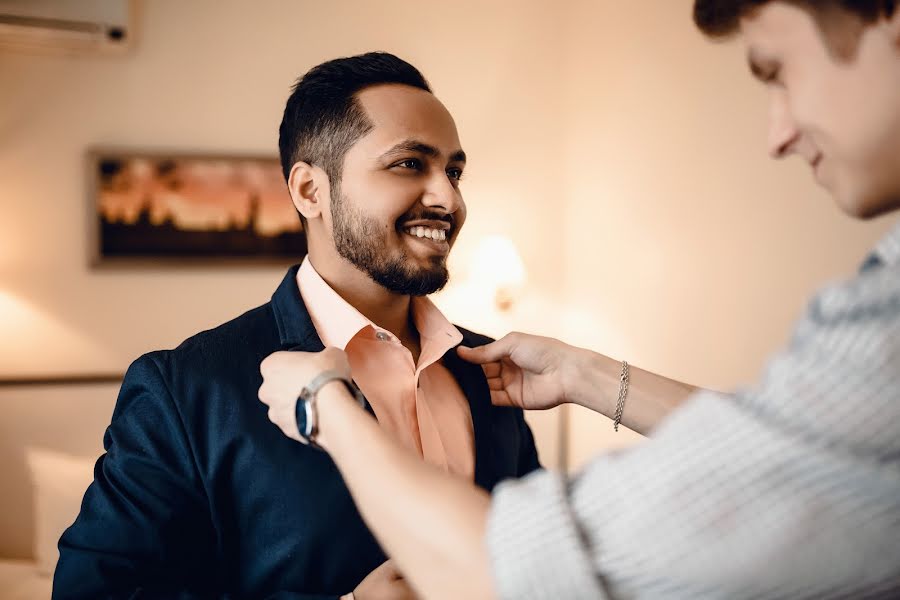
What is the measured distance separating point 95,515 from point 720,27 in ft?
4.15

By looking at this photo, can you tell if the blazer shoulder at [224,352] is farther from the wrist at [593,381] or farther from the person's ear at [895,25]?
the person's ear at [895,25]

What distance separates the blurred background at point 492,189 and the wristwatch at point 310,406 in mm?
1956

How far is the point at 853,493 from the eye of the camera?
→ 2.01ft

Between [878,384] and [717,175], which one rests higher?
[717,175]

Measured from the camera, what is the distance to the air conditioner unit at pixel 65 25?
9.86 feet

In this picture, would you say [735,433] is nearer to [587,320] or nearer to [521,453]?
[521,453]

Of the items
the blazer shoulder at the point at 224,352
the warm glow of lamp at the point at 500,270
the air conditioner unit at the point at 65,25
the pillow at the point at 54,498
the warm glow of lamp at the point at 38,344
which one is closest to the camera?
the blazer shoulder at the point at 224,352

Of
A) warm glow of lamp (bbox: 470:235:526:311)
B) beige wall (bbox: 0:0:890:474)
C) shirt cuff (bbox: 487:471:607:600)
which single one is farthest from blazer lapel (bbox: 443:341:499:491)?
warm glow of lamp (bbox: 470:235:526:311)

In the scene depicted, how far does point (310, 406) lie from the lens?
957 millimetres

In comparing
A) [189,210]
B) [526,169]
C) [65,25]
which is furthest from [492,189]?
[65,25]

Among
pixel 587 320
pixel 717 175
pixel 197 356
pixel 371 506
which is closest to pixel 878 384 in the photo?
pixel 371 506

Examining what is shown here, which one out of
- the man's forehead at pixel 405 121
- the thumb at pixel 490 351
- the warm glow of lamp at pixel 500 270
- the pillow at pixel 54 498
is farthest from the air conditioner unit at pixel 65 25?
the thumb at pixel 490 351

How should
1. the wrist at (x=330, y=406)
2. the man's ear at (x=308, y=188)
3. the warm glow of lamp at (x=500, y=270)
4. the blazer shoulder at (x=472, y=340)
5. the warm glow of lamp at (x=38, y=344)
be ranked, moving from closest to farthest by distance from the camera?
the wrist at (x=330, y=406), the man's ear at (x=308, y=188), the blazer shoulder at (x=472, y=340), the warm glow of lamp at (x=38, y=344), the warm glow of lamp at (x=500, y=270)

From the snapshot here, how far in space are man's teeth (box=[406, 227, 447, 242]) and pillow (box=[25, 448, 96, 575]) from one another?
220 centimetres
